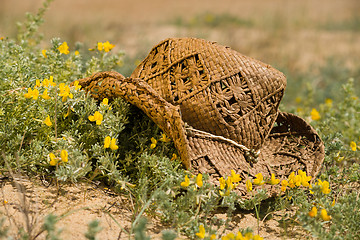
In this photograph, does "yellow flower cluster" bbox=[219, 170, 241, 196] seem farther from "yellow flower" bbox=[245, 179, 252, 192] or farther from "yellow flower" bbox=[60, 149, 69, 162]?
"yellow flower" bbox=[60, 149, 69, 162]

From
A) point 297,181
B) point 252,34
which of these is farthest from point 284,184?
point 252,34

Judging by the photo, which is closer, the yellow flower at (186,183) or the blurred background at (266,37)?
the yellow flower at (186,183)

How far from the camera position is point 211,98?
2367 mm

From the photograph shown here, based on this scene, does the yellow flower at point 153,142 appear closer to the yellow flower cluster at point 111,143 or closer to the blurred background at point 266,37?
the yellow flower cluster at point 111,143

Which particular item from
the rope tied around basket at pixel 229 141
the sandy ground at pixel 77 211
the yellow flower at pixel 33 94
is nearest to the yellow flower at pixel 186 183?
the sandy ground at pixel 77 211

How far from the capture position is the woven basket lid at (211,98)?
2.29 m

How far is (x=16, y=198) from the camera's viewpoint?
6.95ft

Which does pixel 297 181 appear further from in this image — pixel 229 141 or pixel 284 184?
pixel 229 141

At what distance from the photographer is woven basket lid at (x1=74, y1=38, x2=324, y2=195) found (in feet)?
7.52

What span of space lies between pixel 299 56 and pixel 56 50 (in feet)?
23.3

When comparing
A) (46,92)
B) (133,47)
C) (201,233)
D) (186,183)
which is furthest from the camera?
(133,47)

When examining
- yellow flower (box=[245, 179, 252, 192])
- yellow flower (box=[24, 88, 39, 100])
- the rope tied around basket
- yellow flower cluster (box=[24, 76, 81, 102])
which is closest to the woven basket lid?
the rope tied around basket

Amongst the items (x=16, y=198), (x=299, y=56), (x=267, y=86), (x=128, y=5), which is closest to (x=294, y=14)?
(x=299, y=56)

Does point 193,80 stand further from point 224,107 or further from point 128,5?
point 128,5
